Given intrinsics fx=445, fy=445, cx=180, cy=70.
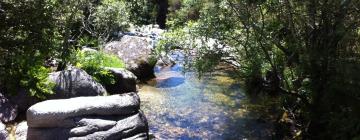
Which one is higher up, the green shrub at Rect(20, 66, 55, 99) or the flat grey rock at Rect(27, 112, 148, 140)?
the green shrub at Rect(20, 66, 55, 99)

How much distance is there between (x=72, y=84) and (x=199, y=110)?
207 inches

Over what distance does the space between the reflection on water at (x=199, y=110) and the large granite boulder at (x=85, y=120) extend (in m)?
2.44

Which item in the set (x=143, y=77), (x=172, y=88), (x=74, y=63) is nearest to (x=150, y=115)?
(x=74, y=63)

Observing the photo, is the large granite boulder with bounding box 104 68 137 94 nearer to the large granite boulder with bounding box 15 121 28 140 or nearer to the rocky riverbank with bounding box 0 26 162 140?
the rocky riverbank with bounding box 0 26 162 140

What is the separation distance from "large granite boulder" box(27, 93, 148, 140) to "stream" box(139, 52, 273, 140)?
89.4 inches

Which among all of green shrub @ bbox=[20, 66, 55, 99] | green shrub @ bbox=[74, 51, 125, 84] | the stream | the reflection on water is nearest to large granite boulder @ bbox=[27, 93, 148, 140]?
green shrub @ bbox=[20, 66, 55, 99]

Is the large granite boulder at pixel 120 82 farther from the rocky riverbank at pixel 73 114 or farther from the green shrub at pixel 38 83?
the green shrub at pixel 38 83

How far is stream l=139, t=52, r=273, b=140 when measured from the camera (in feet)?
43.7

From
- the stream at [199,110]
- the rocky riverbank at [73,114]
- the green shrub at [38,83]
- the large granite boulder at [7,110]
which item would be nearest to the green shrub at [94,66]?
the stream at [199,110]

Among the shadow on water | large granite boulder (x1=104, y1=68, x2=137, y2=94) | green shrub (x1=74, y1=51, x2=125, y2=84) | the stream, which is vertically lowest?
the stream

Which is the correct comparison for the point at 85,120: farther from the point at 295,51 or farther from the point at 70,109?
the point at 295,51

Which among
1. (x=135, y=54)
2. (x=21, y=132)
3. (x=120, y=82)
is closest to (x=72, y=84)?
(x=21, y=132)

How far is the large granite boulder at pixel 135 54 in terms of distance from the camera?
64.5ft

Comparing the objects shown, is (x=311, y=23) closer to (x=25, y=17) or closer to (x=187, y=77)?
(x=25, y=17)
